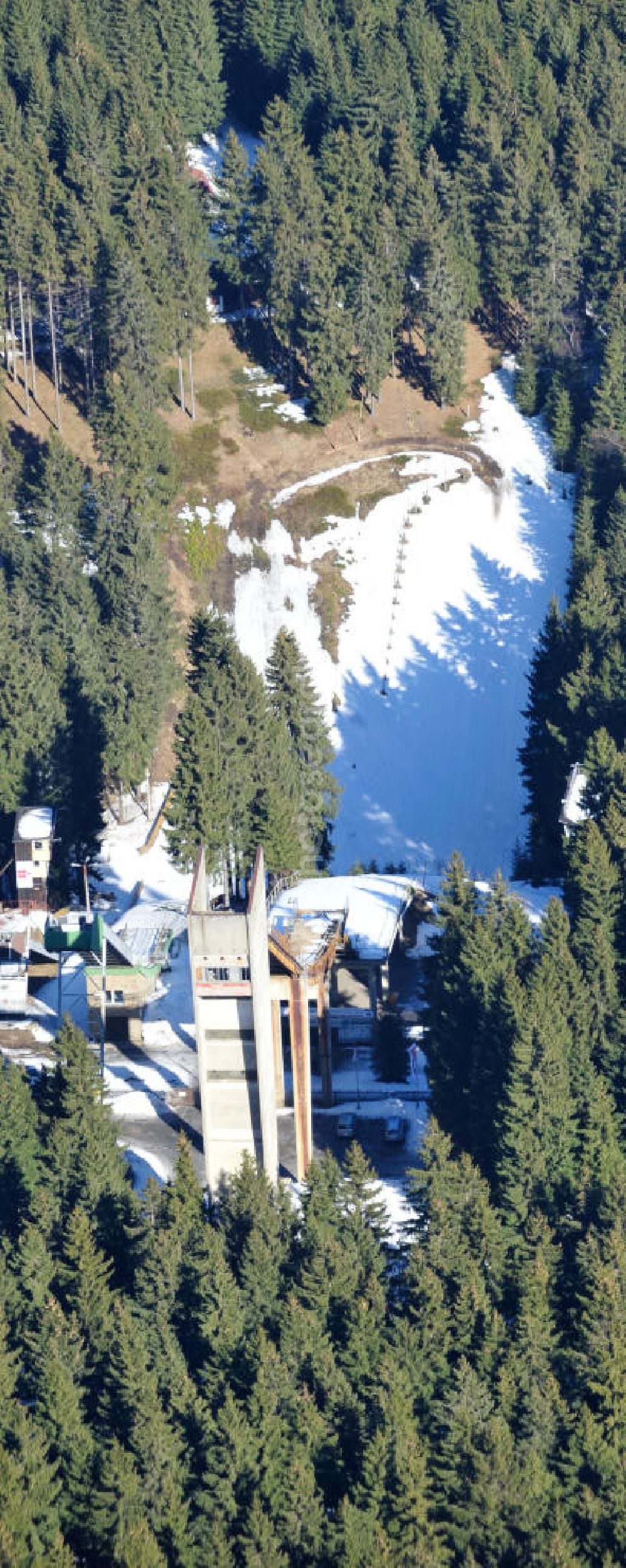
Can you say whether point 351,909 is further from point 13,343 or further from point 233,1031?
point 13,343

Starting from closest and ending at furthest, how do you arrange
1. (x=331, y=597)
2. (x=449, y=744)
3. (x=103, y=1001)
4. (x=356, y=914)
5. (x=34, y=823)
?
(x=103, y=1001) < (x=356, y=914) < (x=34, y=823) < (x=449, y=744) < (x=331, y=597)

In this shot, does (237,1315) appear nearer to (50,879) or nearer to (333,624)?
(50,879)

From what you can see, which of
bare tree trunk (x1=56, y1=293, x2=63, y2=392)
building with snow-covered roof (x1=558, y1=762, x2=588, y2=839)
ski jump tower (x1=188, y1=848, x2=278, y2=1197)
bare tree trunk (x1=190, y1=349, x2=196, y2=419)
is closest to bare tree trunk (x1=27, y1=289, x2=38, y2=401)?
bare tree trunk (x1=56, y1=293, x2=63, y2=392)

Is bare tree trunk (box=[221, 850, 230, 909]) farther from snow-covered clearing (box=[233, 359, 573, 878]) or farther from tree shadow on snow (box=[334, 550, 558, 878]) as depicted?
tree shadow on snow (box=[334, 550, 558, 878])

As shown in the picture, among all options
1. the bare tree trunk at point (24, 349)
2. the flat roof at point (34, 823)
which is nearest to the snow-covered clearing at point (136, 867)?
the flat roof at point (34, 823)

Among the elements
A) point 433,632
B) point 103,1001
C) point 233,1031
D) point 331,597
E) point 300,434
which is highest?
point 300,434

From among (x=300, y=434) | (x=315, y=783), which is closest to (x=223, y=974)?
(x=315, y=783)
